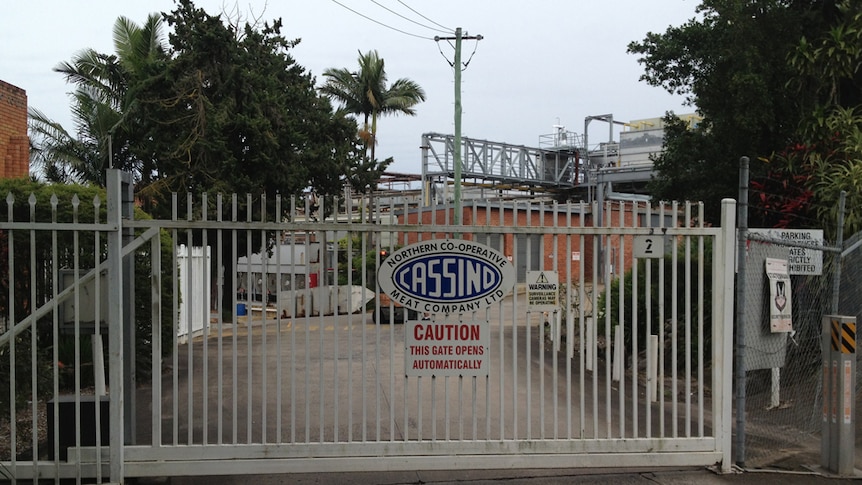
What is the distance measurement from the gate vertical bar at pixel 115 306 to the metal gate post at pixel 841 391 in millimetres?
5615

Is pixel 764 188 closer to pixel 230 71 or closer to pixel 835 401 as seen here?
pixel 835 401

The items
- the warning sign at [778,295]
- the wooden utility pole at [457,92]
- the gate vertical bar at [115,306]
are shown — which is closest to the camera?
the gate vertical bar at [115,306]

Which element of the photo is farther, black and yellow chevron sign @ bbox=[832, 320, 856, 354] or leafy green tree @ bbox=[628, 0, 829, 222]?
leafy green tree @ bbox=[628, 0, 829, 222]

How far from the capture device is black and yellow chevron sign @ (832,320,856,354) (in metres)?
6.32

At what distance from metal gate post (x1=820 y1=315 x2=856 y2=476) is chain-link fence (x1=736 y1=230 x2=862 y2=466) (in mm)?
436

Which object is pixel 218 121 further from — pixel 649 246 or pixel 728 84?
pixel 649 246

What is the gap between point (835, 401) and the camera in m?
6.42

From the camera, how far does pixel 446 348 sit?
5957 mm

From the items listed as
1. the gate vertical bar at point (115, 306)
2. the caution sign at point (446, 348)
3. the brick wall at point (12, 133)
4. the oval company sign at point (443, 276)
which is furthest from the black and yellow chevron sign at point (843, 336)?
the brick wall at point (12, 133)

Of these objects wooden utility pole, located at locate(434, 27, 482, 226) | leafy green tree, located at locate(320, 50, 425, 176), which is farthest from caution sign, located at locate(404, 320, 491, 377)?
leafy green tree, located at locate(320, 50, 425, 176)

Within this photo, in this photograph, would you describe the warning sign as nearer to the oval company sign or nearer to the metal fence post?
the metal fence post

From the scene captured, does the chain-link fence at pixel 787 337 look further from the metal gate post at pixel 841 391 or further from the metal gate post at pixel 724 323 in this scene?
the metal gate post at pixel 841 391

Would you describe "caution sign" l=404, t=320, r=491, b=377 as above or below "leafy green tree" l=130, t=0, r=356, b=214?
below

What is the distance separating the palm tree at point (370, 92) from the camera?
35.5 m
